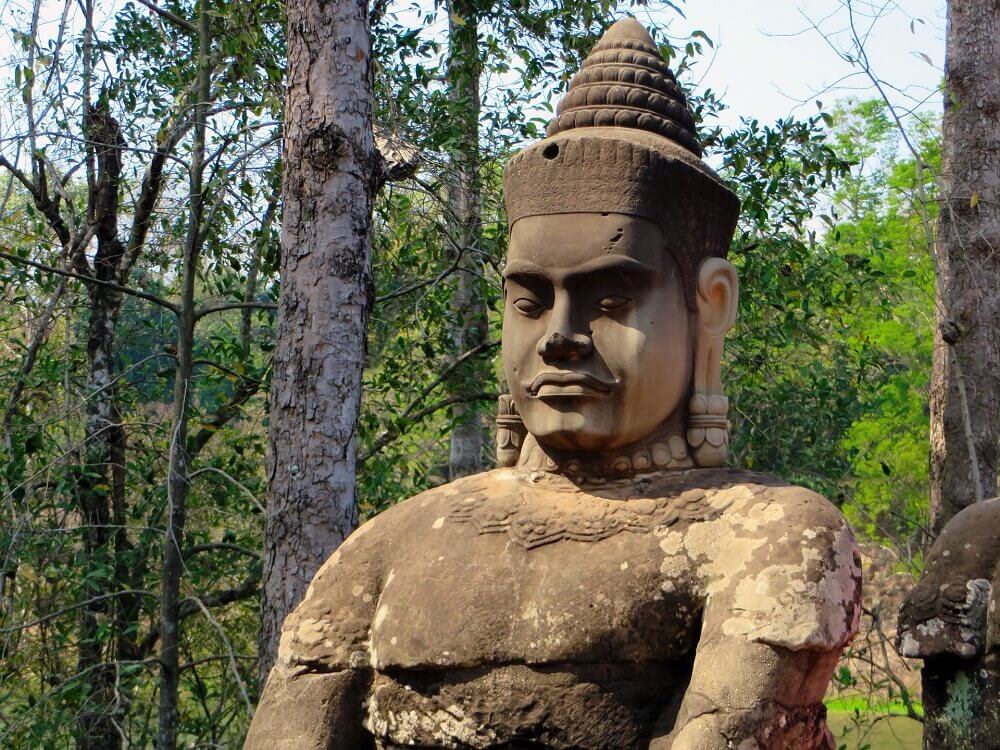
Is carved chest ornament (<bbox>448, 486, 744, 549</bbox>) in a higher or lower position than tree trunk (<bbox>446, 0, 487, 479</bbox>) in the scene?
lower

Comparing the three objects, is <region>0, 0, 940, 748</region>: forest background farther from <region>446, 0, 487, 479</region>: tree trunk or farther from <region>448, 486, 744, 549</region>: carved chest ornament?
<region>448, 486, 744, 549</region>: carved chest ornament

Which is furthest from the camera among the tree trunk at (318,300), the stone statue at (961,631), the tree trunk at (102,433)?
the tree trunk at (102,433)

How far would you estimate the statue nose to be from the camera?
275cm

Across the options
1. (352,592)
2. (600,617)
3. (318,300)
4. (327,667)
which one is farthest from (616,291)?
(318,300)

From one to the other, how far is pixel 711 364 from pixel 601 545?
58 cm

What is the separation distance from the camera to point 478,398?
→ 7.51 metres

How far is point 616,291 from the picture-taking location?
2.81m

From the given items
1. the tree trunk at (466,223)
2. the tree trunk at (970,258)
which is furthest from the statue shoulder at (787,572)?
the tree trunk at (970,258)

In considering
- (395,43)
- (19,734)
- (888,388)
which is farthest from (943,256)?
(888,388)

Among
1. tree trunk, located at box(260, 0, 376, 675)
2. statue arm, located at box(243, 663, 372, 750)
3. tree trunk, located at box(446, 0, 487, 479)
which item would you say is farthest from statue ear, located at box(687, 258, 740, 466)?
tree trunk, located at box(446, 0, 487, 479)

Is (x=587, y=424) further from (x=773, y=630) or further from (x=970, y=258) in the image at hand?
(x=970, y=258)

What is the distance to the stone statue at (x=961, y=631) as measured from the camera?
4.61m

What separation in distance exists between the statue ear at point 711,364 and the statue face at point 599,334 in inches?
2.1

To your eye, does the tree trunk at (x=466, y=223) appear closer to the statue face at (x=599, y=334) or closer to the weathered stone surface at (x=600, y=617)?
the statue face at (x=599, y=334)
